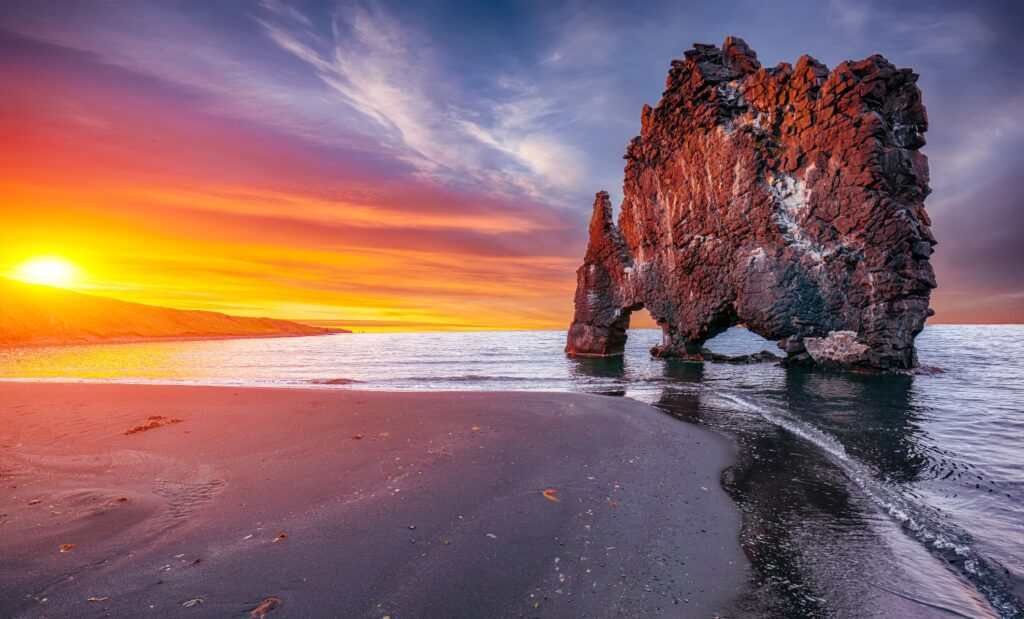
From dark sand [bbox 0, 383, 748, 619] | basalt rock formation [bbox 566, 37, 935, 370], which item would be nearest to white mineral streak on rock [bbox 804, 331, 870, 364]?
basalt rock formation [bbox 566, 37, 935, 370]

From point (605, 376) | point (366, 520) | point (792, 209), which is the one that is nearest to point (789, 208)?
point (792, 209)

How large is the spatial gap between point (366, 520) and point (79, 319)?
108 metres

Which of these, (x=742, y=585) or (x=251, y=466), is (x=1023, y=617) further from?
(x=251, y=466)

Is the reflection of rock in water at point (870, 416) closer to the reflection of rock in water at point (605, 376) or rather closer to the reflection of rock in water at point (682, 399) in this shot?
the reflection of rock in water at point (682, 399)

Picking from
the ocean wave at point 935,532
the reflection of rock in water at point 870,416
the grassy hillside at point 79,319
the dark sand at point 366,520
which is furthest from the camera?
the grassy hillside at point 79,319

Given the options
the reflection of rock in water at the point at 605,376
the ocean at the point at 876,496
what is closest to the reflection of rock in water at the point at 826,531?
the ocean at the point at 876,496

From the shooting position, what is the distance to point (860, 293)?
27969 millimetres

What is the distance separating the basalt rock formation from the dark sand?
25148 mm

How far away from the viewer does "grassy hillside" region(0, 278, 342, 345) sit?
69.5 meters

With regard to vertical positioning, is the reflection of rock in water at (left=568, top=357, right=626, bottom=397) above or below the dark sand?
below

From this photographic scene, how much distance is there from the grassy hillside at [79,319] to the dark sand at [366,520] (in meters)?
86.7

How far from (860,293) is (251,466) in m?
34.2

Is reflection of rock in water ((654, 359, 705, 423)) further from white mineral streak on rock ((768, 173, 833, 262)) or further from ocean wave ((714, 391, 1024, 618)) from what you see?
white mineral streak on rock ((768, 173, 833, 262))

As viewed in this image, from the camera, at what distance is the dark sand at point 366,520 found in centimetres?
392
